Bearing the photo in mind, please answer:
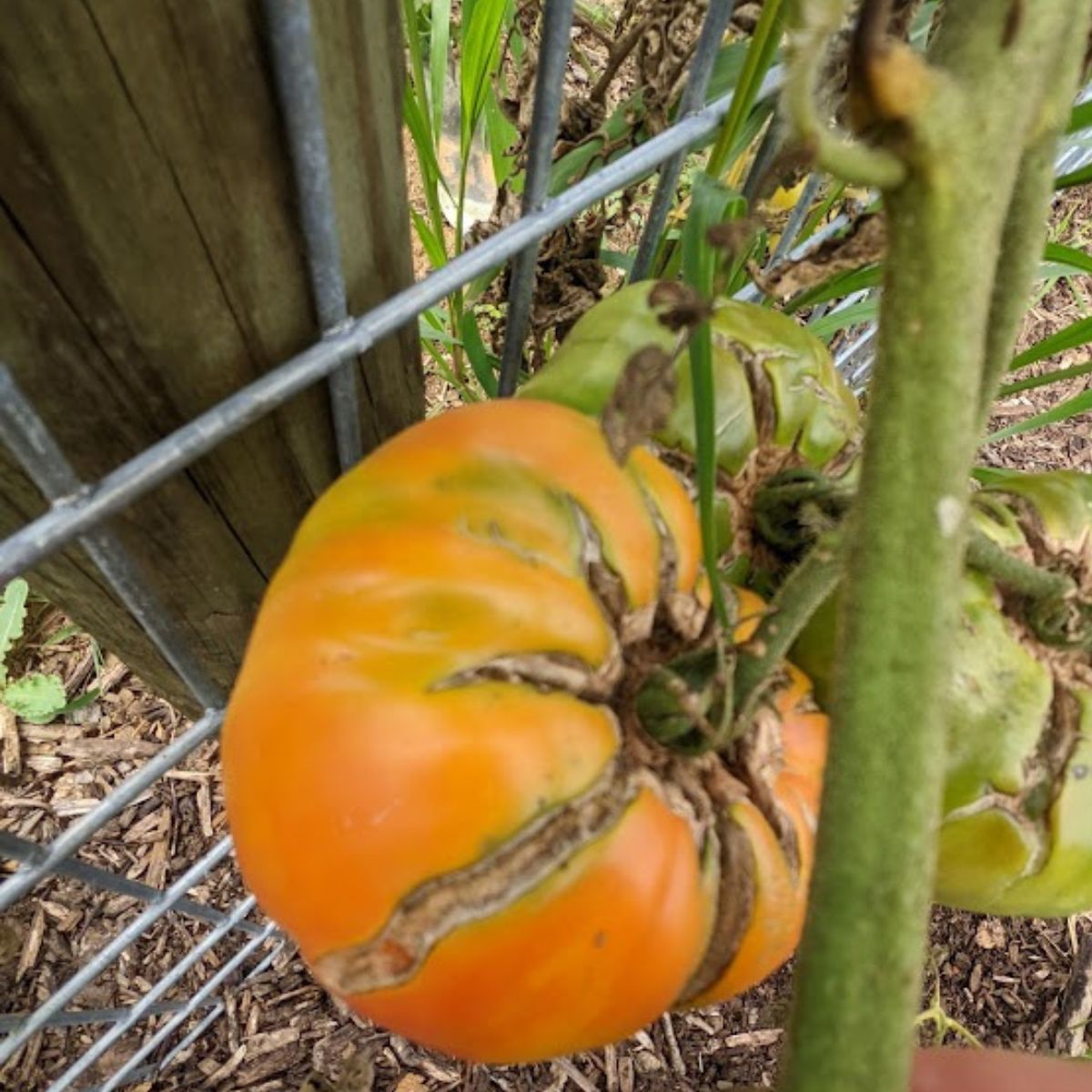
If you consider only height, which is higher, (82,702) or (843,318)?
(843,318)

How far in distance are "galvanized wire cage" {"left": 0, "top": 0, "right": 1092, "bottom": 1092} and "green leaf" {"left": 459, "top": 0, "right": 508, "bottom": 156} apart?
11.1 inches

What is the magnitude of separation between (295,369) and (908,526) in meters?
0.36

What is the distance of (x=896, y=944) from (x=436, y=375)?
163 cm

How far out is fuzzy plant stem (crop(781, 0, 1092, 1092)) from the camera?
0.97 feet

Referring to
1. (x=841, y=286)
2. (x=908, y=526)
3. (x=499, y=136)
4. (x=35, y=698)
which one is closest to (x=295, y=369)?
(x=908, y=526)

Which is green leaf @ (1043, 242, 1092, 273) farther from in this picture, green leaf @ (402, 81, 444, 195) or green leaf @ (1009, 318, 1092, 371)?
green leaf @ (402, 81, 444, 195)

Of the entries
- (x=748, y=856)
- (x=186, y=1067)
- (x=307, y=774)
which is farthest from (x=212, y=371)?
(x=186, y=1067)

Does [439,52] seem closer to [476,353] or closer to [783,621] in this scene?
[476,353]

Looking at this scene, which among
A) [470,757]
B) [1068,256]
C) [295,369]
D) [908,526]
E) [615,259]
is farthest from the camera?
[615,259]

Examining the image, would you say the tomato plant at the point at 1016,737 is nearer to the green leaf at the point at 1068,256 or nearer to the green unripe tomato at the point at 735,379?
the green unripe tomato at the point at 735,379

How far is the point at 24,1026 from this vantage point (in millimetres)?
873

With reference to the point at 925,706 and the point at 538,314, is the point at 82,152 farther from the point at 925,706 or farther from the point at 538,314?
the point at 538,314

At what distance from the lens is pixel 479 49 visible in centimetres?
104

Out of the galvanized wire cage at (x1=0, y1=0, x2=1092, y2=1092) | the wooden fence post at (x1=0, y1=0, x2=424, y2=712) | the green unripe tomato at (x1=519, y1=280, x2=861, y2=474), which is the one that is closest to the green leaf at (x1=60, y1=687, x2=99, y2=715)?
the galvanized wire cage at (x1=0, y1=0, x2=1092, y2=1092)
